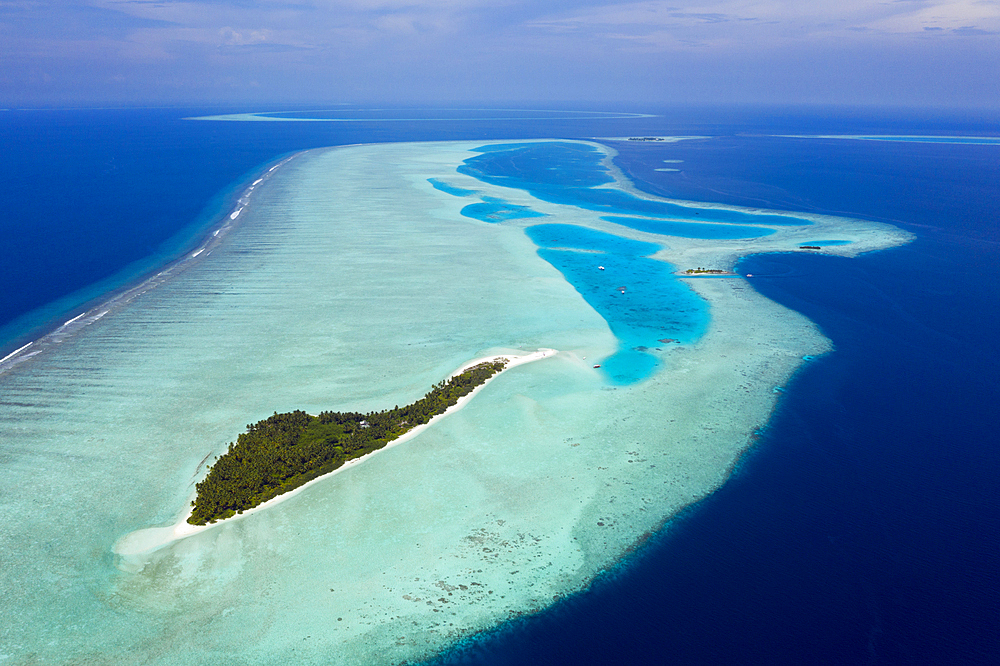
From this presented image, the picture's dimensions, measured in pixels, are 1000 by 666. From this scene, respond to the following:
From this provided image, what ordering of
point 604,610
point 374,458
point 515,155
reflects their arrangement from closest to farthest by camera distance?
1. point 604,610
2. point 374,458
3. point 515,155

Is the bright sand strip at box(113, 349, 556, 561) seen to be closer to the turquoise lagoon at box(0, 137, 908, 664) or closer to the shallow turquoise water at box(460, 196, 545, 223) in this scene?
the turquoise lagoon at box(0, 137, 908, 664)

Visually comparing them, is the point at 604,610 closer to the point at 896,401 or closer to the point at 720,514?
the point at 720,514

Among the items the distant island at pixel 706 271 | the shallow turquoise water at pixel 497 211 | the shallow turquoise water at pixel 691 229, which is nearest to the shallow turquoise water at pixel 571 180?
the shallow turquoise water at pixel 691 229

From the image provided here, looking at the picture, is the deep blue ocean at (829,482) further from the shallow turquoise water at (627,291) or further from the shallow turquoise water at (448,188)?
the shallow turquoise water at (448,188)

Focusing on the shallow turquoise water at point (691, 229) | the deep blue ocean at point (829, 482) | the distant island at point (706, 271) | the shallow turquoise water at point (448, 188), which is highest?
the shallow turquoise water at point (448, 188)

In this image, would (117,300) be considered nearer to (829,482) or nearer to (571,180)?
(829,482)

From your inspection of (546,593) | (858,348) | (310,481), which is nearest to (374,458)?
(310,481)

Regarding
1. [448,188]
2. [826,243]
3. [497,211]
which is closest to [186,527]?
[497,211]
